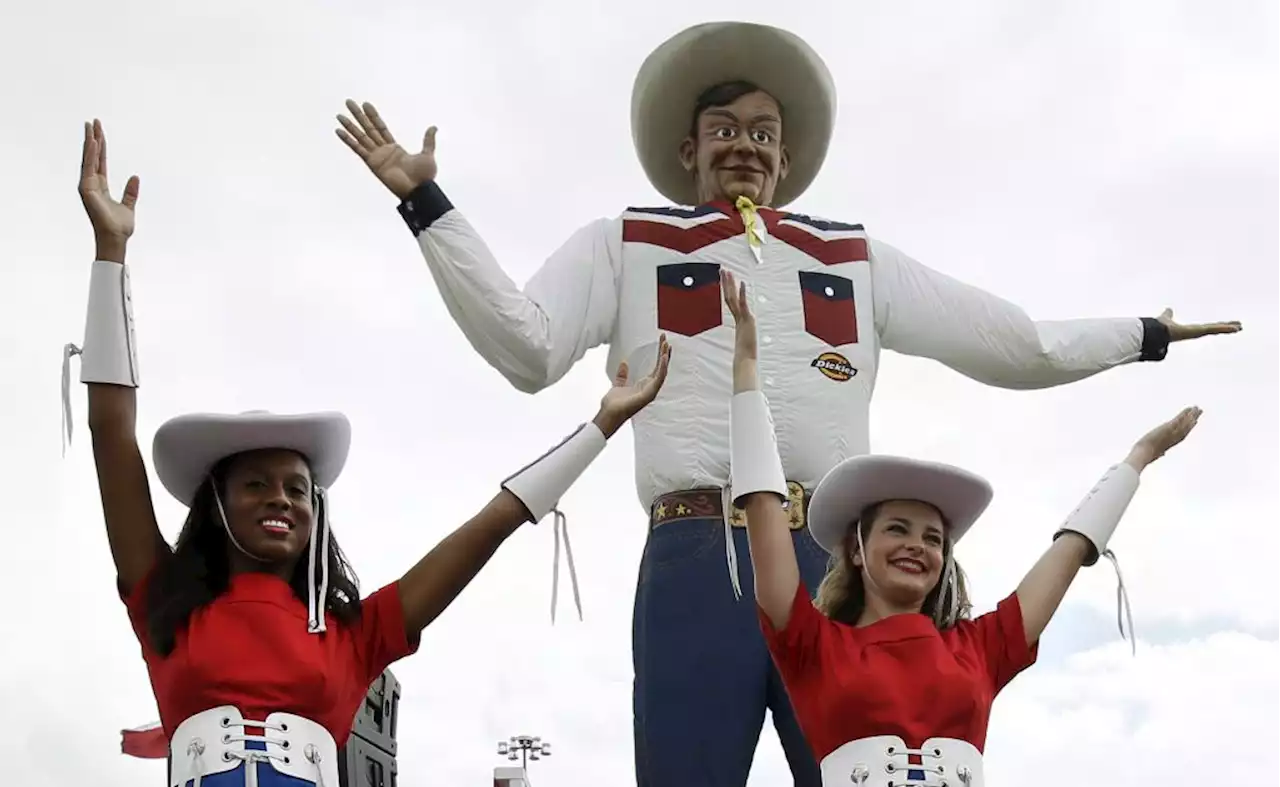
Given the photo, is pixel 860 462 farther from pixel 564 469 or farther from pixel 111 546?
pixel 111 546

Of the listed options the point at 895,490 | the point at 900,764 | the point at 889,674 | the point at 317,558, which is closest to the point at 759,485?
the point at 895,490

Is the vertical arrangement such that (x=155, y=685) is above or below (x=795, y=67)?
below

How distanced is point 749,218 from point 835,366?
0.50 m

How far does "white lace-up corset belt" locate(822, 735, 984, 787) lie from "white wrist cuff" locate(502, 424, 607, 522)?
0.80 metres

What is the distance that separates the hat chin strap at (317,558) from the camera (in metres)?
3.27

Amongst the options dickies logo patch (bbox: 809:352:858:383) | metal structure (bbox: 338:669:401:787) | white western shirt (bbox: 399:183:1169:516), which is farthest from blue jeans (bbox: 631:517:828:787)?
metal structure (bbox: 338:669:401:787)

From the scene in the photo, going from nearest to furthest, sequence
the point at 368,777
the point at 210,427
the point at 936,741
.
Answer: the point at 936,741
the point at 210,427
the point at 368,777

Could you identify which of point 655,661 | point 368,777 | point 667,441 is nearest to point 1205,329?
point 667,441

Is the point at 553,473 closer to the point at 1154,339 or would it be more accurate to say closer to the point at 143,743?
the point at 143,743

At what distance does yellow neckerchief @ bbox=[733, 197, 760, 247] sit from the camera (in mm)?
4402

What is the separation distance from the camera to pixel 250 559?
11.1ft

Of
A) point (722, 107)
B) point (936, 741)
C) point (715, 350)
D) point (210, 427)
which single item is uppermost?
point (722, 107)

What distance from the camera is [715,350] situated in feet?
13.8

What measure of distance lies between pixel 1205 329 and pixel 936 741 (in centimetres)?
211
